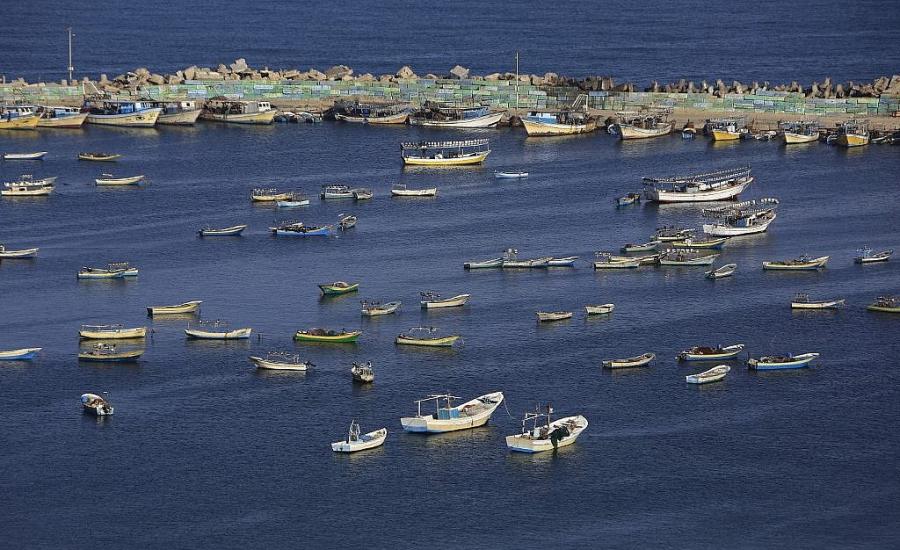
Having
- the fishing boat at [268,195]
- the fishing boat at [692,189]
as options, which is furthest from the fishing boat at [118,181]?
the fishing boat at [692,189]

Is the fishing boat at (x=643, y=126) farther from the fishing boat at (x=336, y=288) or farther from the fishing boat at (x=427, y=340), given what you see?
the fishing boat at (x=427, y=340)

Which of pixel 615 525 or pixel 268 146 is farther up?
pixel 268 146

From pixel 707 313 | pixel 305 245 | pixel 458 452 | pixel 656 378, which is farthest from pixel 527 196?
pixel 458 452

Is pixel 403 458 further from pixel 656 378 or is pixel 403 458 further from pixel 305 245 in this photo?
pixel 305 245

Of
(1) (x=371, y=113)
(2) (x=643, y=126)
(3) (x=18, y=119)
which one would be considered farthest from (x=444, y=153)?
(3) (x=18, y=119)

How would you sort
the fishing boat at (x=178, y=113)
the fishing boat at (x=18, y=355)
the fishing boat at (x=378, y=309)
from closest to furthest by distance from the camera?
the fishing boat at (x=18, y=355) < the fishing boat at (x=378, y=309) < the fishing boat at (x=178, y=113)

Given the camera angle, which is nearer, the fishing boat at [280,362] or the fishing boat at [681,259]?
the fishing boat at [280,362]

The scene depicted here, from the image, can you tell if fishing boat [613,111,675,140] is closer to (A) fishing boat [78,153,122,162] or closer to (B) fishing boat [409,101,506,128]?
(B) fishing boat [409,101,506,128]
